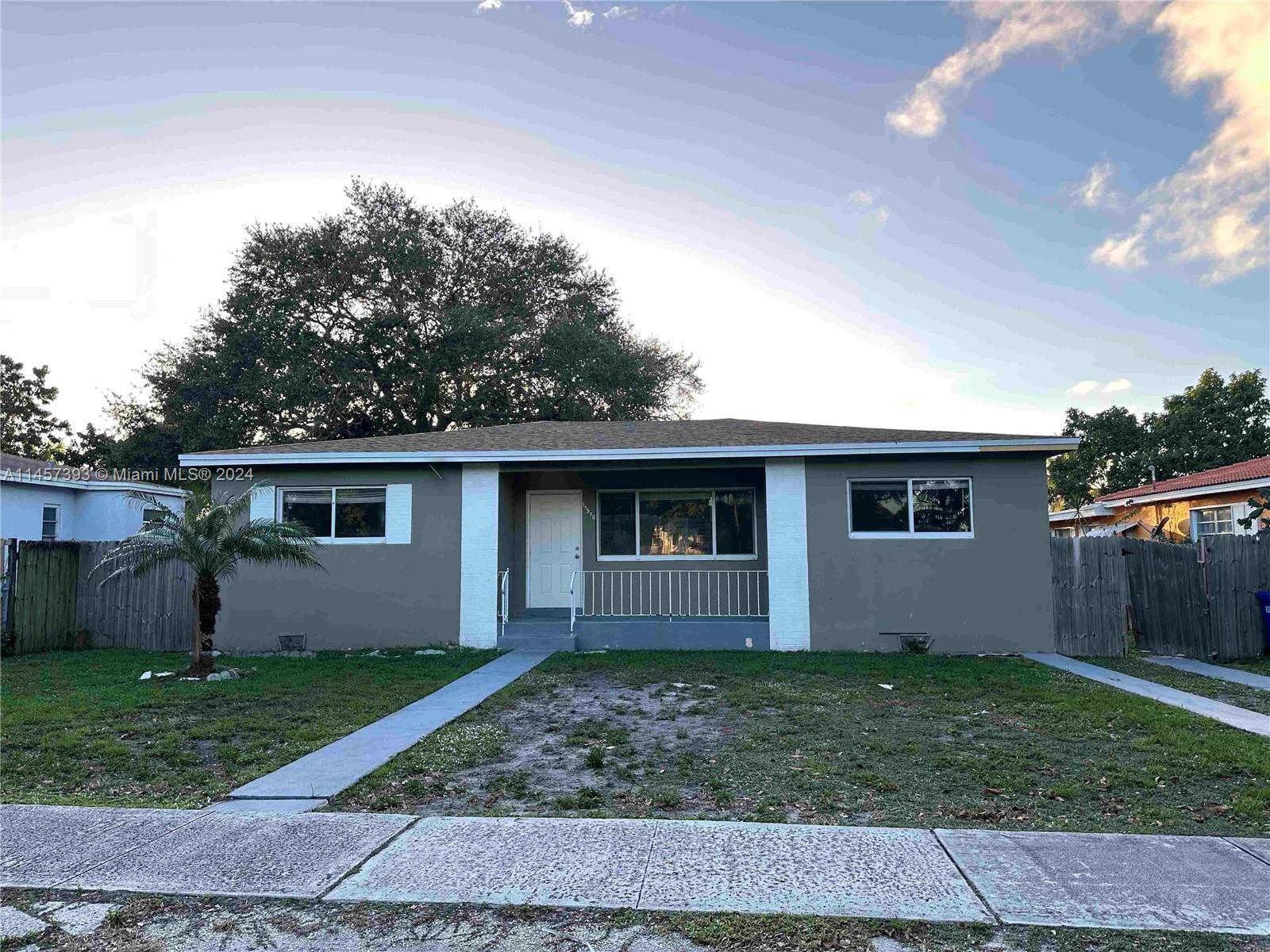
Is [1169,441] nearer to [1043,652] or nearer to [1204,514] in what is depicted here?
[1204,514]

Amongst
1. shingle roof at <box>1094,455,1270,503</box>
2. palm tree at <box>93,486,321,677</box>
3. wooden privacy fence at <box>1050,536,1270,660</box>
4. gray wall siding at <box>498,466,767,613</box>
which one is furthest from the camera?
shingle roof at <box>1094,455,1270,503</box>

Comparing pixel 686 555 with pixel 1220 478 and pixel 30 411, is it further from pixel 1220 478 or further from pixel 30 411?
pixel 30 411

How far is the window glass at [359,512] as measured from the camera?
12922 millimetres

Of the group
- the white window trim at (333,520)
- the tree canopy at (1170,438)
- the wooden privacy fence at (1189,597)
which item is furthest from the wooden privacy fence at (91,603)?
the tree canopy at (1170,438)

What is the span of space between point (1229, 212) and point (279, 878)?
1760 centimetres

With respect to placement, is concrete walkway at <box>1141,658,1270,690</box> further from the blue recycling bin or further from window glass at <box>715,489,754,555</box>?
window glass at <box>715,489,754,555</box>

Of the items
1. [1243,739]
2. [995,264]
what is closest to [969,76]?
[995,264]

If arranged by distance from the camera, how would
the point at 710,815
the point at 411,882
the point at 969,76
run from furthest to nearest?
the point at 969,76 < the point at 710,815 < the point at 411,882

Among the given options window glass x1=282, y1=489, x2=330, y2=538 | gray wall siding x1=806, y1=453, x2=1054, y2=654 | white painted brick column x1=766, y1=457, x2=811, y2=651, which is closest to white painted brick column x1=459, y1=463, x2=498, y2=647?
window glass x1=282, y1=489, x2=330, y2=538

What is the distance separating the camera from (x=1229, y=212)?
14383 millimetres

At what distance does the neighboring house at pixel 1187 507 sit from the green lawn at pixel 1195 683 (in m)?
6.95

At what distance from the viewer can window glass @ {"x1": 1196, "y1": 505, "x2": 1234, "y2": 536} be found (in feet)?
65.0

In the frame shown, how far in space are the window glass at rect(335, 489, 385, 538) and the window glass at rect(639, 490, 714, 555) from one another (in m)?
4.41

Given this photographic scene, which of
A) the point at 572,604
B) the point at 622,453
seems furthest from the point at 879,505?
the point at 572,604
